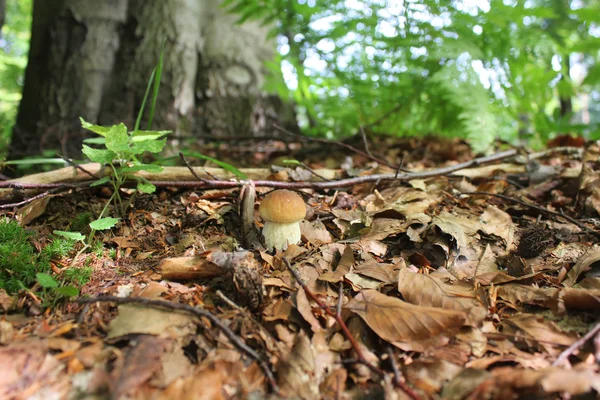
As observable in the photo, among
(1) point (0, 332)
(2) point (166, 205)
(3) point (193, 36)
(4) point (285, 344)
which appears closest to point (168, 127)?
(3) point (193, 36)

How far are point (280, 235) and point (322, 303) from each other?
653mm

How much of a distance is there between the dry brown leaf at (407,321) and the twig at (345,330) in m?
0.11

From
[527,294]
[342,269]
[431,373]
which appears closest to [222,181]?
[342,269]

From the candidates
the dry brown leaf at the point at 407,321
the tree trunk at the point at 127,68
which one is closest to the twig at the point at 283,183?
the dry brown leaf at the point at 407,321

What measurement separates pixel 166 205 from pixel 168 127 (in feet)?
6.67

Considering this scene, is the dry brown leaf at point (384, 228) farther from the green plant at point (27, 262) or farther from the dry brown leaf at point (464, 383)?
the green plant at point (27, 262)

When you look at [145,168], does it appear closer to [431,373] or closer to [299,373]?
[299,373]

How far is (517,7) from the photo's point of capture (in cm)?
388

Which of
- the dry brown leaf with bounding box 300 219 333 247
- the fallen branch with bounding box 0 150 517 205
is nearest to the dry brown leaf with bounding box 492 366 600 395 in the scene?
the dry brown leaf with bounding box 300 219 333 247

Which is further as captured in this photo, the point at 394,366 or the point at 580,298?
the point at 580,298

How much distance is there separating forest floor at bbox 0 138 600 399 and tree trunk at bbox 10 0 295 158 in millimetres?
2042

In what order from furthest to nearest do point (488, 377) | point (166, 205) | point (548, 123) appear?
point (548, 123) → point (166, 205) → point (488, 377)

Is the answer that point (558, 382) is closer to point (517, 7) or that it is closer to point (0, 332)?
point (0, 332)

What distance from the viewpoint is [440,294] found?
1763 mm
